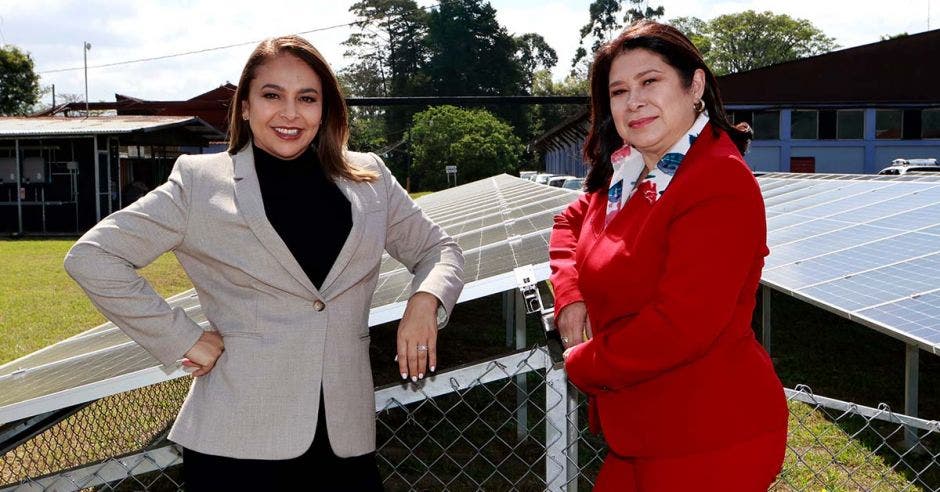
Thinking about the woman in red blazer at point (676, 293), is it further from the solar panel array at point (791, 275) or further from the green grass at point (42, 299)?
the green grass at point (42, 299)

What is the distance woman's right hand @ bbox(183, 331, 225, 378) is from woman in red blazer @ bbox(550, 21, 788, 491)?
3.06ft

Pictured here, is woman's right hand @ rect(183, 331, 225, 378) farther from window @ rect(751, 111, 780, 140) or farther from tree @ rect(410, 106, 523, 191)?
tree @ rect(410, 106, 523, 191)

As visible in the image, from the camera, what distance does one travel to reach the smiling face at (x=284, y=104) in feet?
7.84

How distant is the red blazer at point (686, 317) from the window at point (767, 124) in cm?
4003

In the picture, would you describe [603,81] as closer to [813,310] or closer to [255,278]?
[255,278]

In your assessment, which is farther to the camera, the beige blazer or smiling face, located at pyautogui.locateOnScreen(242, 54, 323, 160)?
smiling face, located at pyautogui.locateOnScreen(242, 54, 323, 160)

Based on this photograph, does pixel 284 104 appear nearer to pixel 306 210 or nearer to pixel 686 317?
pixel 306 210

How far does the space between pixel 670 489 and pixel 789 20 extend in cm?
8908

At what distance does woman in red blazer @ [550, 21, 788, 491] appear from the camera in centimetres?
195

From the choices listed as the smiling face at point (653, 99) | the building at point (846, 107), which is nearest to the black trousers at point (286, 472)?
the smiling face at point (653, 99)

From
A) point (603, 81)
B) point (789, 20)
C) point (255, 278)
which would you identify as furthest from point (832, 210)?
point (789, 20)

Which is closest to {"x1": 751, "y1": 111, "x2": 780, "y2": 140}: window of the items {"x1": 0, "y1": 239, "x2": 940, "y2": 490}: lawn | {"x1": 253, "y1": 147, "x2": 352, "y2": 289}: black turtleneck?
{"x1": 0, "y1": 239, "x2": 940, "y2": 490}: lawn

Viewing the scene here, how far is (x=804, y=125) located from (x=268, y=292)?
135 feet

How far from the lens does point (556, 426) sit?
9.98ft
